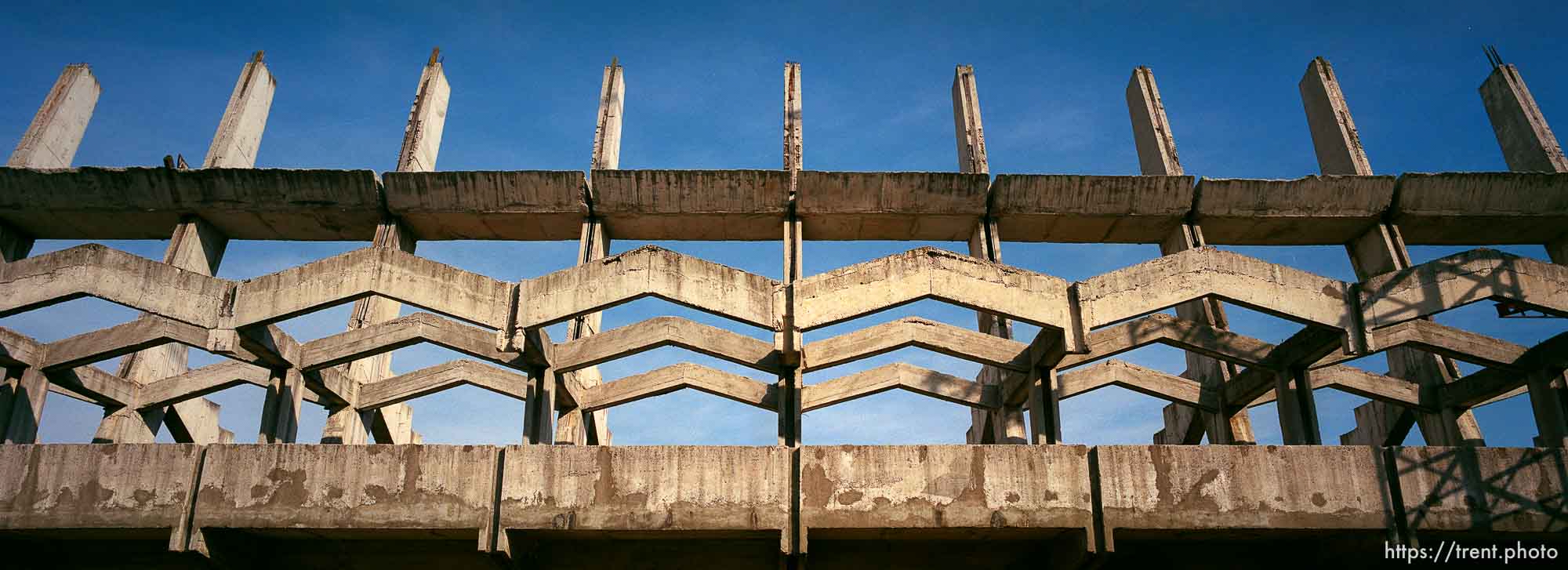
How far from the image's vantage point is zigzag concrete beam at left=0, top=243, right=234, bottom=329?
14.7 meters

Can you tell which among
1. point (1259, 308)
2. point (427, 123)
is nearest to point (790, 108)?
point (427, 123)

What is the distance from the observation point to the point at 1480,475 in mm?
11852

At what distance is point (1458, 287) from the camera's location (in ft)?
47.1

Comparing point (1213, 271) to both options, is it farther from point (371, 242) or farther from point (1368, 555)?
point (371, 242)

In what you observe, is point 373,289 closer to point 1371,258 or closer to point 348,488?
point 348,488

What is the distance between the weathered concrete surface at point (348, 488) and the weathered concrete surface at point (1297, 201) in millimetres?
14636

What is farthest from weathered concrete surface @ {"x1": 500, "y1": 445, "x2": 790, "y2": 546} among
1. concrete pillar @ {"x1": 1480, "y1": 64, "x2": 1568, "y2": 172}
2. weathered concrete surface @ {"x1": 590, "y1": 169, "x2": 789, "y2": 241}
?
concrete pillar @ {"x1": 1480, "y1": 64, "x2": 1568, "y2": 172}

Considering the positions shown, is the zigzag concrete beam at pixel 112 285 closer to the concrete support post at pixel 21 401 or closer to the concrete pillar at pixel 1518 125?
the concrete support post at pixel 21 401

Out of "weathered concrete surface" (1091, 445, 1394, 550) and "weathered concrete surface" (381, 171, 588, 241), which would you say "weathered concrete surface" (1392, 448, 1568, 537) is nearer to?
"weathered concrete surface" (1091, 445, 1394, 550)

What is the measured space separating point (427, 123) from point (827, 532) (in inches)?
574

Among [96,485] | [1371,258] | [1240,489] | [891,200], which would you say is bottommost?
[96,485]

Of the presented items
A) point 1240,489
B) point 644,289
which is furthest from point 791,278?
point 1240,489

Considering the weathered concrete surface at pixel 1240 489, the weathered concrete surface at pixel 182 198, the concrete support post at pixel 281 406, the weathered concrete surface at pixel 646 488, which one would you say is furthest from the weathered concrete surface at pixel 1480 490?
the weathered concrete surface at pixel 182 198

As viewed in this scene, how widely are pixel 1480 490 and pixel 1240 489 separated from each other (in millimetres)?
2699
